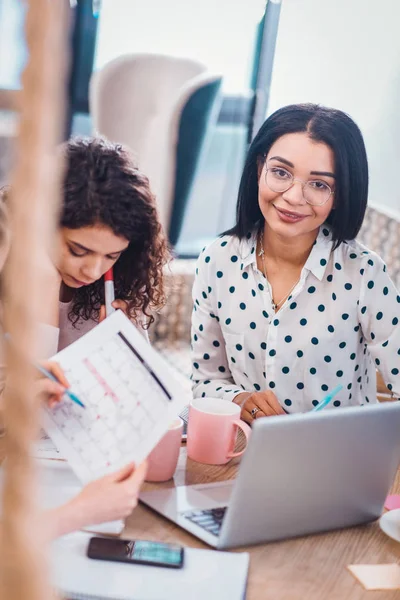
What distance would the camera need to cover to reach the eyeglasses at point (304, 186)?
4.91ft

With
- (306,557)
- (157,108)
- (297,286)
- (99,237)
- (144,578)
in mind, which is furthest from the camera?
(157,108)

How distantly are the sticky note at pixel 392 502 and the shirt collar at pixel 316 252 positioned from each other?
1.75ft

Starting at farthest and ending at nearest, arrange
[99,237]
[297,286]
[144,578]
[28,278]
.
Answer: [297,286]
[99,237]
[144,578]
[28,278]

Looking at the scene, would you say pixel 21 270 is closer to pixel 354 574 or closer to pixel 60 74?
pixel 60 74

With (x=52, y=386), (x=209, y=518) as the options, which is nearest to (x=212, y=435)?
(x=209, y=518)

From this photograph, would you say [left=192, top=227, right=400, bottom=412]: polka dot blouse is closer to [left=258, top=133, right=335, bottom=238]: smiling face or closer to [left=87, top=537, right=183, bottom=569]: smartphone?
[left=258, top=133, right=335, bottom=238]: smiling face

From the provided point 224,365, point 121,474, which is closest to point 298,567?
point 121,474

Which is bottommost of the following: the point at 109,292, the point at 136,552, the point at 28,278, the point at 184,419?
the point at 184,419

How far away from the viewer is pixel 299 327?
1.59 metres

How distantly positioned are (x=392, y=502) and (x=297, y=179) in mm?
658

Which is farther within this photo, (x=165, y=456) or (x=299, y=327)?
(x=299, y=327)

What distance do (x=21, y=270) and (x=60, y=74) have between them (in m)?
0.08

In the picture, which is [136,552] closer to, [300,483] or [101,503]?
[101,503]

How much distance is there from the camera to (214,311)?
1.67 metres
